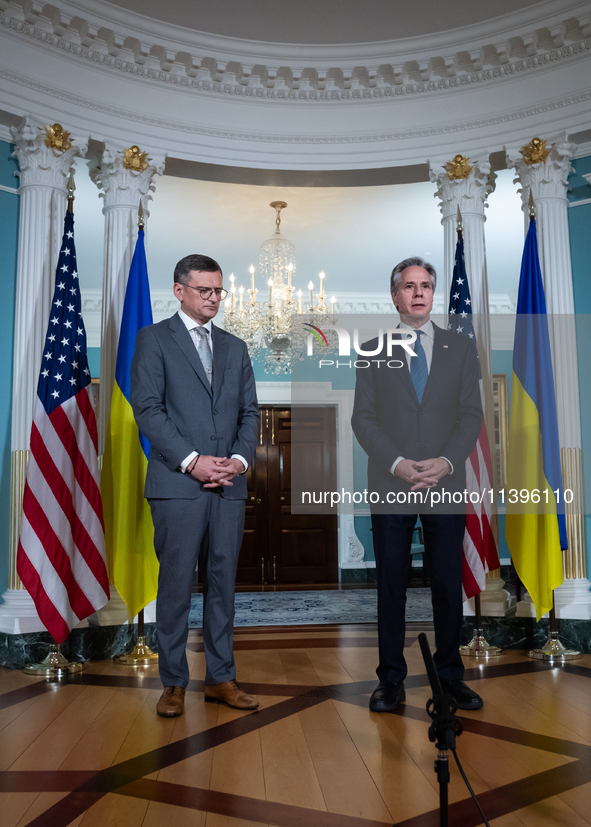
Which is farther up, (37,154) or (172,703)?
(37,154)

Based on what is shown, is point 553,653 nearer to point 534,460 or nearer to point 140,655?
point 534,460

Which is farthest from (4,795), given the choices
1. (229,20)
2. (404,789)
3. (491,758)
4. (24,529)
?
(229,20)

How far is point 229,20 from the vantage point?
4.10 meters

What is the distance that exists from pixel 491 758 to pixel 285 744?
64cm

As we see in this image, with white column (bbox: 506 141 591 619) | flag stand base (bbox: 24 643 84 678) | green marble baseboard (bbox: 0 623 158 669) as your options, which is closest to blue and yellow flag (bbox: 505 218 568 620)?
white column (bbox: 506 141 591 619)

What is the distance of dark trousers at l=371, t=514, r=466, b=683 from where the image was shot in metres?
2.58

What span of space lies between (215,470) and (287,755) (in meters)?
0.98

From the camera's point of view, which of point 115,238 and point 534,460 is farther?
point 115,238

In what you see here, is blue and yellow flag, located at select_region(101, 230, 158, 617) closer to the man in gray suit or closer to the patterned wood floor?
the patterned wood floor

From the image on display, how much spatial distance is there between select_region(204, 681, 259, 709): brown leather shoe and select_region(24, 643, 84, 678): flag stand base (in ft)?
3.30

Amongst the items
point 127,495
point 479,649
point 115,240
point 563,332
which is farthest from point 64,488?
point 563,332

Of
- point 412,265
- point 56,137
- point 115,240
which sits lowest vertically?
point 412,265

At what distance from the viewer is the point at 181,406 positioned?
2645 mm

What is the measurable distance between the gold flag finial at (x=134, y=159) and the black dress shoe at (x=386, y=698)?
3.26 m
